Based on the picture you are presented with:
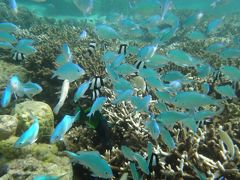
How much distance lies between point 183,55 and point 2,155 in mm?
3678

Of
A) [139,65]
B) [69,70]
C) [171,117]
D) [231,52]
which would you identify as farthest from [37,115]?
[231,52]

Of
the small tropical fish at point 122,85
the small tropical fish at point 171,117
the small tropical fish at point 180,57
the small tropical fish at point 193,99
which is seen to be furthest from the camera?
the small tropical fish at point 180,57

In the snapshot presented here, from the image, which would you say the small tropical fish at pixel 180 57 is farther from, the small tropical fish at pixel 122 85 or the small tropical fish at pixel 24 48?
the small tropical fish at pixel 24 48

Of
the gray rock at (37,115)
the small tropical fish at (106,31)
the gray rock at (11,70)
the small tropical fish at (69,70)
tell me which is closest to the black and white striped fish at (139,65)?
the small tropical fish at (69,70)

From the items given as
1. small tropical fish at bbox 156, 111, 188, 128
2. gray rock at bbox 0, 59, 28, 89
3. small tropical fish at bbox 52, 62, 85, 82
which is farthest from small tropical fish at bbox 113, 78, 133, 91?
gray rock at bbox 0, 59, 28, 89

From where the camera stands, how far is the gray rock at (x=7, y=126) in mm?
4840

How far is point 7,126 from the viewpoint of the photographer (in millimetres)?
4867

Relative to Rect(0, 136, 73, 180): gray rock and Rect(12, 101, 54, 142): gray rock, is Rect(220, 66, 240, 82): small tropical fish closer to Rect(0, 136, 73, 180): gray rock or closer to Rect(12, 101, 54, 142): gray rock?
Rect(0, 136, 73, 180): gray rock

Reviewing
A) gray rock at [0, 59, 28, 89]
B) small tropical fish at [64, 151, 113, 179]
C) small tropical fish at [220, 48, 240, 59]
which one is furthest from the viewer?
gray rock at [0, 59, 28, 89]

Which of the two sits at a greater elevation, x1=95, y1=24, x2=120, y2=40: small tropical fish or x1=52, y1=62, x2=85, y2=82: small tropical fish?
x1=95, y1=24, x2=120, y2=40: small tropical fish

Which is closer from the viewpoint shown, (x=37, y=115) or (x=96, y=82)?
(x=96, y=82)

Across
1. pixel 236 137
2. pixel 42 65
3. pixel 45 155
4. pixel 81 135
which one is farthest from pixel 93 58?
pixel 236 137

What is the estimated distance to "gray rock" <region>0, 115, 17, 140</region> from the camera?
191 inches

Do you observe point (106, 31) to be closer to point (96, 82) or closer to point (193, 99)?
point (96, 82)
